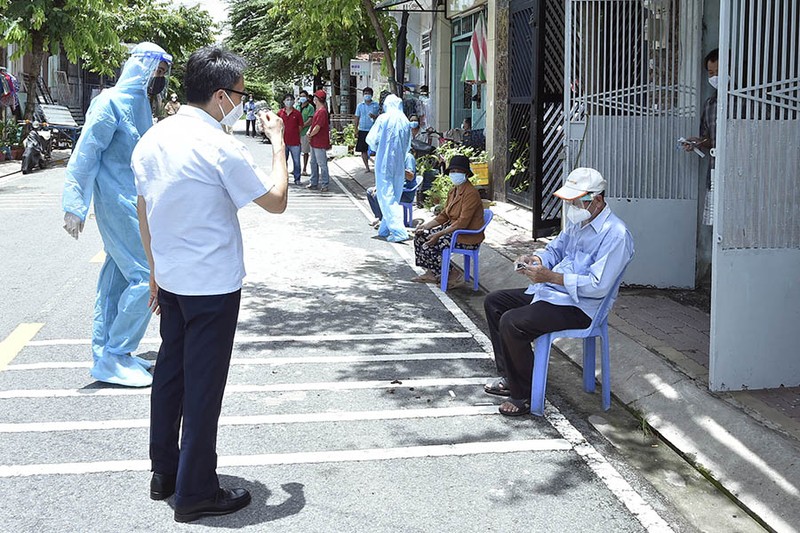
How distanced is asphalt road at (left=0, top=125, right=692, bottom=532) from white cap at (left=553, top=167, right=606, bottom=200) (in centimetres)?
Answer: 126

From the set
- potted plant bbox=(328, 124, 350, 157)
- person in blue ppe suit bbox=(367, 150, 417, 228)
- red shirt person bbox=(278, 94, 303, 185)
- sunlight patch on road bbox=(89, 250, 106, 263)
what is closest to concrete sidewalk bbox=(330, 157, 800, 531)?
person in blue ppe suit bbox=(367, 150, 417, 228)

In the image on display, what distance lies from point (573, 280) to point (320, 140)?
13.2 meters

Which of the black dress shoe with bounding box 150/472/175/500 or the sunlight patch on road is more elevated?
the sunlight patch on road

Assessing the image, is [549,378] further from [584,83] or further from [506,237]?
[506,237]

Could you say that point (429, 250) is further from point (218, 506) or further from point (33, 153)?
point (33, 153)

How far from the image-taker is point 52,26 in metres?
24.0

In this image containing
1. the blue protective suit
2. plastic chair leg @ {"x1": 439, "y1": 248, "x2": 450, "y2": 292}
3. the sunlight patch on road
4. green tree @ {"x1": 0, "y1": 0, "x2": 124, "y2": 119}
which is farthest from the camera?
green tree @ {"x1": 0, "y1": 0, "x2": 124, "y2": 119}

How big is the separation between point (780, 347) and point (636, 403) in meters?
0.86

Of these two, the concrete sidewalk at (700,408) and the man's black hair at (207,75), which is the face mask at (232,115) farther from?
the concrete sidewalk at (700,408)

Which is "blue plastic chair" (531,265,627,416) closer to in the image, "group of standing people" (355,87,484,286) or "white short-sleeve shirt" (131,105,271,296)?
"white short-sleeve shirt" (131,105,271,296)

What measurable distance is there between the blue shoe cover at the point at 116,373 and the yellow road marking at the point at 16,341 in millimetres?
829

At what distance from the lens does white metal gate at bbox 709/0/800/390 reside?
16.9 feet

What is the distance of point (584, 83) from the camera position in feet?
28.0

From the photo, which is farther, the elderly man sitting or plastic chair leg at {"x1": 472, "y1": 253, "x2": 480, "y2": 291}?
plastic chair leg at {"x1": 472, "y1": 253, "x2": 480, "y2": 291}
